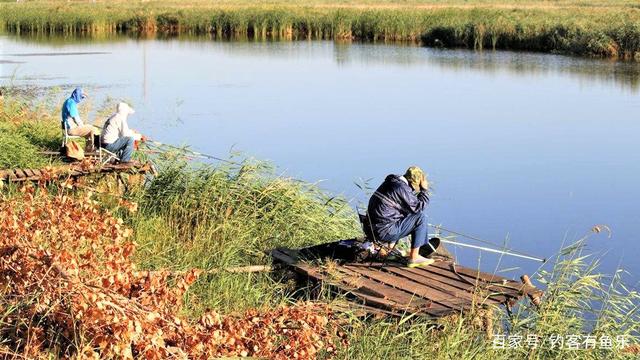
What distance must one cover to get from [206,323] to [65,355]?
609 mm

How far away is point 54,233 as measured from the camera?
5309 millimetres

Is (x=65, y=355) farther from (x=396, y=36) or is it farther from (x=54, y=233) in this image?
(x=396, y=36)

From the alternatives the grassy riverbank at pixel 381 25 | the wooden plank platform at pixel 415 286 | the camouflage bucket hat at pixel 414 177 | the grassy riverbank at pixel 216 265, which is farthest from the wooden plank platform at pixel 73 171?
the grassy riverbank at pixel 381 25

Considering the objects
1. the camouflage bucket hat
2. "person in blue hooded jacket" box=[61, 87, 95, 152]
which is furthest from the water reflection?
the camouflage bucket hat

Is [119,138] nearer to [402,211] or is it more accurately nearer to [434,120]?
[402,211]

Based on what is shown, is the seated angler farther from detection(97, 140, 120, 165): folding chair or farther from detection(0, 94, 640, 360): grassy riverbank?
detection(0, 94, 640, 360): grassy riverbank

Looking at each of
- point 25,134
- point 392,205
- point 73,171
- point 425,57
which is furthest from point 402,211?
point 425,57

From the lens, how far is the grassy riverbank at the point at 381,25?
34.2 metres

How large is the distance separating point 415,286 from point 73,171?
395 centimetres

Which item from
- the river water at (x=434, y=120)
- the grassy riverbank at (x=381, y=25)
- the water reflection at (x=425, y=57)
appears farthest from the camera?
the grassy riverbank at (x=381, y=25)

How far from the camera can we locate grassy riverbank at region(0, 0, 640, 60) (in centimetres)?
3425

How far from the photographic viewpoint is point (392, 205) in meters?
7.65

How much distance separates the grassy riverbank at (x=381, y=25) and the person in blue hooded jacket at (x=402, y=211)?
25.7m

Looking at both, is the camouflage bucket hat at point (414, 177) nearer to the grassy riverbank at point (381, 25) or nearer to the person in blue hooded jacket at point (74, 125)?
the person in blue hooded jacket at point (74, 125)
